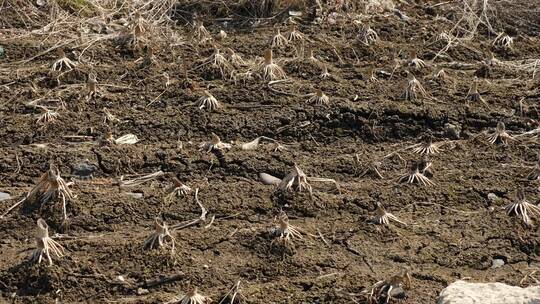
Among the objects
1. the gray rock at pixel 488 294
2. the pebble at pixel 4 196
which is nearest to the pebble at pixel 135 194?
the pebble at pixel 4 196

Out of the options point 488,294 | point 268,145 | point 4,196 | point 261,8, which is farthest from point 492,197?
point 261,8

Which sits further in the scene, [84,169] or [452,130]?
[452,130]

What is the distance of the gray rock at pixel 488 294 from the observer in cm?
292

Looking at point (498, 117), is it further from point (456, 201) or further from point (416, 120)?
point (456, 201)

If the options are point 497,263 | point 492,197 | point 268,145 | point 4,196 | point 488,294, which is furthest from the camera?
point 268,145

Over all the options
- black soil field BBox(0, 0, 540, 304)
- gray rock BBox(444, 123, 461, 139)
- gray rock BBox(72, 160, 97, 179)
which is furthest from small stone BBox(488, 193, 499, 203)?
gray rock BBox(72, 160, 97, 179)

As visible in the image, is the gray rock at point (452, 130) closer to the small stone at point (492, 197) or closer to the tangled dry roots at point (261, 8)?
the small stone at point (492, 197)

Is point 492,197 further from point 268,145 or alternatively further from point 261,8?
point 261,8

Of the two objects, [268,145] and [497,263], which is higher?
[497,263]

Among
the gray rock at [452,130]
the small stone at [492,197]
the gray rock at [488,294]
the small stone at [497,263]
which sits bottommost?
the gray rock at [452,130]

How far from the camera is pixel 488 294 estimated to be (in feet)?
9.81

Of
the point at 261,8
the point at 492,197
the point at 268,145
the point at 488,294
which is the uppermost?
the point at 488,294

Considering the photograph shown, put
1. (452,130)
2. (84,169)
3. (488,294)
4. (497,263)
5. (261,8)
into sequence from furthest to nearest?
(261,8) → (452,130) → (84,169) → (497,263) → (488,294)

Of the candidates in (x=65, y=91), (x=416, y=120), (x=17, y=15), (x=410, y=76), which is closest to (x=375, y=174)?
(x=416, y=120)
